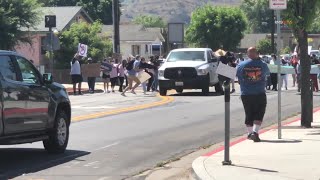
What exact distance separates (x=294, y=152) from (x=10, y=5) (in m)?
31.5

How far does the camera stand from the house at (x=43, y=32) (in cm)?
5112

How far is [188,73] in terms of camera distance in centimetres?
2880

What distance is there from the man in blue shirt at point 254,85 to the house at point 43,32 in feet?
111

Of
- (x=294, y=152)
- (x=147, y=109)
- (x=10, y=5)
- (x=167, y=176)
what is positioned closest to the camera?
(x=167, y=176)

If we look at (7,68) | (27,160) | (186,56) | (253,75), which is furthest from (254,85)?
(186,56)

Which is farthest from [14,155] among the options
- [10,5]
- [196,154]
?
[10,5]

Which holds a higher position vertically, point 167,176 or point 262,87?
point 262,87

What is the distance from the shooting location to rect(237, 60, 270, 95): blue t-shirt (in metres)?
13.2

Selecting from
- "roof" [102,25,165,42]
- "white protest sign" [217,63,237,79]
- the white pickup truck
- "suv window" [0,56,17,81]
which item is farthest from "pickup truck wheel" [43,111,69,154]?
Result: "roof" [102,25,165,42]

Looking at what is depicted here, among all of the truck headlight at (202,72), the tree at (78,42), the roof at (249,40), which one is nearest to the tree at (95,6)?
the tree at (78,42)

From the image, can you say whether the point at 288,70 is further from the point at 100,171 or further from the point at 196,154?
the point at 100,171

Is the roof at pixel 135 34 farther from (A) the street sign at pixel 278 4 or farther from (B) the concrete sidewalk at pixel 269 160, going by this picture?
(B) the concrete sidewalk at pixel 269 160

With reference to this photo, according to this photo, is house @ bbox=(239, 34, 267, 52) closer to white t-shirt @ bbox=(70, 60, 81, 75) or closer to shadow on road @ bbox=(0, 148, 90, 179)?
white t-shirt @ bbox=(70, 60, 81, 75)

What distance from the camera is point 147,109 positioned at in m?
22.1
